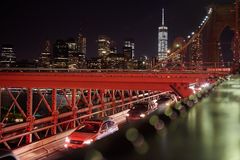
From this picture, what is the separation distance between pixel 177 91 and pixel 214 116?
28878mm

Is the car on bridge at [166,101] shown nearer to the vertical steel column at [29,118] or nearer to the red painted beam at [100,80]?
the red painted beam at [100,80]

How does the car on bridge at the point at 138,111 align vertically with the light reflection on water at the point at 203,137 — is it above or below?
below

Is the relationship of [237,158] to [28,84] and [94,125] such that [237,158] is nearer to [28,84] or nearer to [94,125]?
[94,125]

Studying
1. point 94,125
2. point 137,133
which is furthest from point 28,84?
point 137,133

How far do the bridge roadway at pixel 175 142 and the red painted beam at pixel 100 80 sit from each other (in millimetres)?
29979

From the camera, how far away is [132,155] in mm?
4168

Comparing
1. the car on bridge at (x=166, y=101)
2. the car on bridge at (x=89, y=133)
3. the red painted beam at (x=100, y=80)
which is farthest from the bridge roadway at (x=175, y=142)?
the red painted beam at (x=100, y=80)

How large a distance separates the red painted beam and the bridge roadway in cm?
2998

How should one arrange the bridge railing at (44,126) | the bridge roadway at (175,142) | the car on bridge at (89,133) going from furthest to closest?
the bridge railing at (44,126)
the car on bridge at (89,133)
the bridge roadway at (175,142)

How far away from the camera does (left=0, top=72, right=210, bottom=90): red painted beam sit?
3688 cm

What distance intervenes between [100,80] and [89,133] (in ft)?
64.5

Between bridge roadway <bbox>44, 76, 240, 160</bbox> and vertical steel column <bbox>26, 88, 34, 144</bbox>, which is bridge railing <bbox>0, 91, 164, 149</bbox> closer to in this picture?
vertical steel column <bbox>26, 88, 34, 144</bbox>

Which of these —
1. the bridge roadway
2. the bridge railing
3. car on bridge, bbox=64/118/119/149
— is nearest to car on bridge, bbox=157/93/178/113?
the bridge railing

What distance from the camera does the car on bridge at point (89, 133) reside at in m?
18.5
